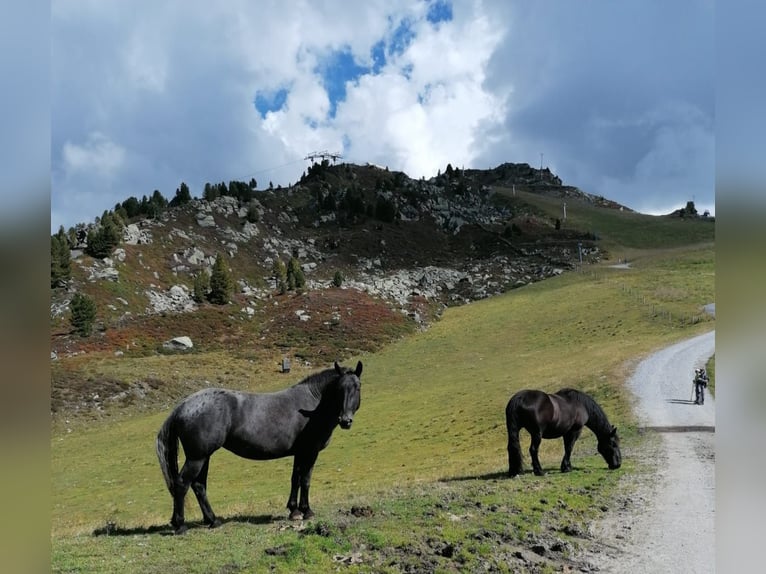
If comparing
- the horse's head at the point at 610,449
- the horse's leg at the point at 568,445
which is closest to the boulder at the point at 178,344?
the horse's leg at the point at 568,445

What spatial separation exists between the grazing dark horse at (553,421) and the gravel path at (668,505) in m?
1.53

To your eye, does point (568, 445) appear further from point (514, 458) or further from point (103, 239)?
point (103, 239)

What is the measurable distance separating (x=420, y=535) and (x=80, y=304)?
191 ft

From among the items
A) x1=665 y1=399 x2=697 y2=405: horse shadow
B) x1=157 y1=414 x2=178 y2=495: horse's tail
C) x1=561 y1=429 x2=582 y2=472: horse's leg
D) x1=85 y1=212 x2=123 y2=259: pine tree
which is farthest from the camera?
x1=85 y1=212 x2=123 y2=259: pine tree

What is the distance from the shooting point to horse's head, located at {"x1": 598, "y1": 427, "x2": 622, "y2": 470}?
1838 cm

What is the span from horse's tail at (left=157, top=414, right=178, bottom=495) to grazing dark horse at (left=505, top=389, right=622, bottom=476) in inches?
388

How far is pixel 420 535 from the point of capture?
10602 millimetres

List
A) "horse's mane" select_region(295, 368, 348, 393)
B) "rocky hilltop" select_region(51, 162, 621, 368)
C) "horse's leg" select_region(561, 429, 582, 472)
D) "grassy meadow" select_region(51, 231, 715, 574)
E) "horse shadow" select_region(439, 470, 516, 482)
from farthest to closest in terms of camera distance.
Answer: "rocky hilltop" select_region(51, 162, 621, 368) → "horse's leg" select_region(561, 429, 582, 472) → "horse shadow" select_region(439, 470, 516, 482) → "horse's mane" select_region(295, 368, 348, 393) → "grassy meadow" select_region(51, 231, 715, 574)

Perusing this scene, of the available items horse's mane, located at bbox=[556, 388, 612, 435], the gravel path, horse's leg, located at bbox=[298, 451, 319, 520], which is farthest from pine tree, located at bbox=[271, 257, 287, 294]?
horse's leg, located at bbox=[298, 451, 319, 520]

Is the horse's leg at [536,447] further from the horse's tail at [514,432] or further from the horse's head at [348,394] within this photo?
the horse's head at [348,394]

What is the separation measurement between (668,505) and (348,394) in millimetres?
9155

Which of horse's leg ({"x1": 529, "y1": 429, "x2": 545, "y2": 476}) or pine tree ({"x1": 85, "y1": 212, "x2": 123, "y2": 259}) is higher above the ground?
pine tree ({"x1": 85, "y1": 212, "x2": 123, "y2": 259})

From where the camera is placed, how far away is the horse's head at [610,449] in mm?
18375

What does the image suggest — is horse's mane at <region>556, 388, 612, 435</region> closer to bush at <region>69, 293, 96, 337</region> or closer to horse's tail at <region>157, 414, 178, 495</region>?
horse's tail at <region>157, 414, 178, 495</region>
